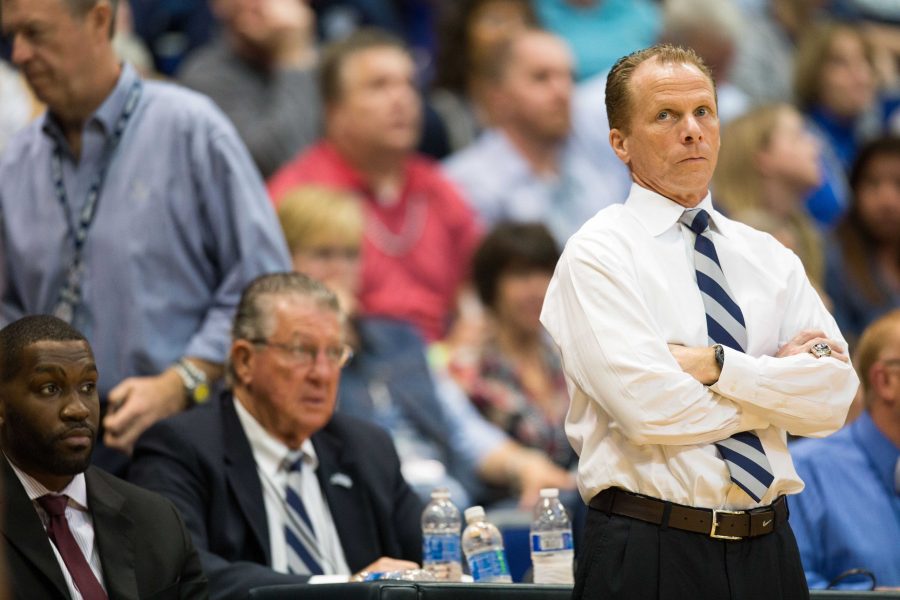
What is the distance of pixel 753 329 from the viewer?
353cm

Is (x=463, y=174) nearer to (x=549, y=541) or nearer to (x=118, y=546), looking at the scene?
(x=549, y=541)

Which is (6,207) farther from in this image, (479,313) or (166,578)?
(479,313)

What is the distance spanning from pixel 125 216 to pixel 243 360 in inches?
23.7

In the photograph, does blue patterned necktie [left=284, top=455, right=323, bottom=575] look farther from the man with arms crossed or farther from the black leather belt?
the black leather belt

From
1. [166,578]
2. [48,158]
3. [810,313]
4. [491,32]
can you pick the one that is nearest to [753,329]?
[810,313]

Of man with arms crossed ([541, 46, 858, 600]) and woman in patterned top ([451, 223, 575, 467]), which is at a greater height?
man with arms crossed ([541, 46, 858, 600])

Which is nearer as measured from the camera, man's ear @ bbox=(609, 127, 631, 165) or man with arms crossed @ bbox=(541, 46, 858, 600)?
man with arms crossed @ bbox=(541, 46, 858, 600)

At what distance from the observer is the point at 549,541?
14.7ft

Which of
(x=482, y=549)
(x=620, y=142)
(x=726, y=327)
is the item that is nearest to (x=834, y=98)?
(x=482, y=549)

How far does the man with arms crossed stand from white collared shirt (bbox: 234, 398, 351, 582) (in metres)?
1.39

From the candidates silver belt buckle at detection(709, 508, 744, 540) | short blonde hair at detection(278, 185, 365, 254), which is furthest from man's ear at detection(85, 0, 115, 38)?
silver belt buckle at detection(709, 508, 744, 540)

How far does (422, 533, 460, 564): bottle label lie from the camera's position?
4512 mm

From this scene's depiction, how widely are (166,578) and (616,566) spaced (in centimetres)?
120

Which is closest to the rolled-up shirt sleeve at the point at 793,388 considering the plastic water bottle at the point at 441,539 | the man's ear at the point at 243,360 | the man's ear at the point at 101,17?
the plastic water bottle at the point at 441,539
